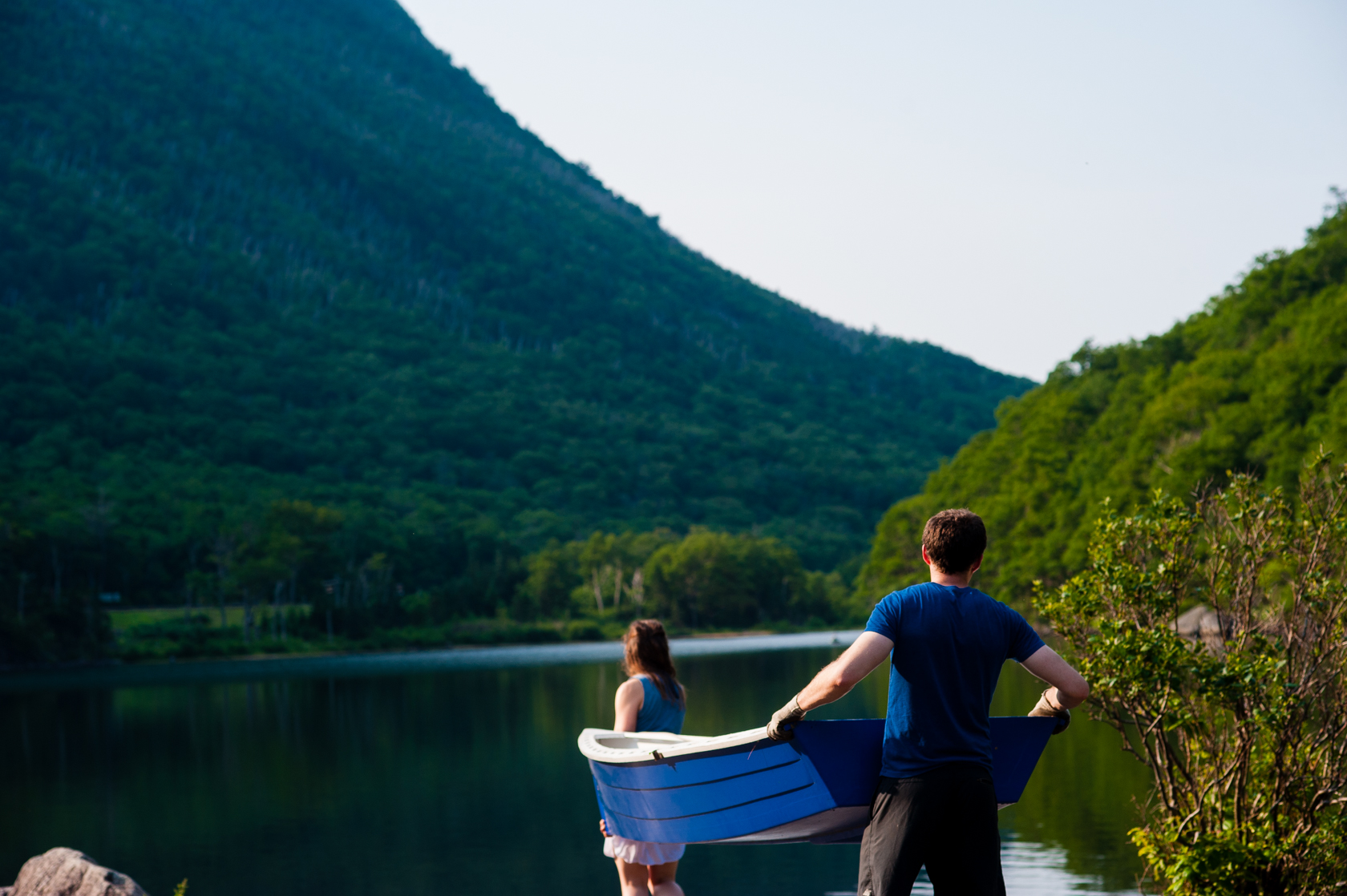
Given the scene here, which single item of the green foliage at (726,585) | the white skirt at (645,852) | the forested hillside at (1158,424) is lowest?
the green foliage at (726,585)

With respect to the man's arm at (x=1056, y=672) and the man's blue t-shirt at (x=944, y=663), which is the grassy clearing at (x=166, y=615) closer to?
the man's blue t-shirt at (x=944, y=663)

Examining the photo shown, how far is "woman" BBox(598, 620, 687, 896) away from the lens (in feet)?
20.5

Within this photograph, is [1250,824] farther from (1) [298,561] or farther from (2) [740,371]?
(2) [740,371]

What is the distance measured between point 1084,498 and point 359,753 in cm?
3976

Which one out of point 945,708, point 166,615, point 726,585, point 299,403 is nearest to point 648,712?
point 945,708

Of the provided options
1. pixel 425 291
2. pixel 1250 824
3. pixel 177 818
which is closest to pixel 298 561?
pixel 177 818

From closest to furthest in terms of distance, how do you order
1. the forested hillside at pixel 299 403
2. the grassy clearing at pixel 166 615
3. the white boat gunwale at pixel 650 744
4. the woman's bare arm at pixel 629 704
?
the white boat gunwale at pixel 650 744, the woman's bare arm at pixel 629 704, the grassy clearing at pixel 166 615, the forested hillside at pixel 299 403

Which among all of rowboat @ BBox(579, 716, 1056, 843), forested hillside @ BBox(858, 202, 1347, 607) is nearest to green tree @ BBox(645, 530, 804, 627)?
forested hillside @ BBox(858, 202, 1347, 607)

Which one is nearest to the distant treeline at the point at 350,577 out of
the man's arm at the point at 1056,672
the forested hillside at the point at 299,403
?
the forested hillside at the point at 299,403

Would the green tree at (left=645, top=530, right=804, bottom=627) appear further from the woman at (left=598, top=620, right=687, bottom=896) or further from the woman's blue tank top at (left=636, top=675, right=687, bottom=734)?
the woman's blue tank top at (left=636, top=675, right=687, bottom=734)

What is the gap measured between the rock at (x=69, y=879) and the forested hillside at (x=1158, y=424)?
→ 2434 centimetres

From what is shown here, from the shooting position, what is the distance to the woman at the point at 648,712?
625 centimetres

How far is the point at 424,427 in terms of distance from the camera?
5906 inches

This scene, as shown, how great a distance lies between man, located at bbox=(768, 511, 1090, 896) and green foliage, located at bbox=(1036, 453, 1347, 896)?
3419 mm
